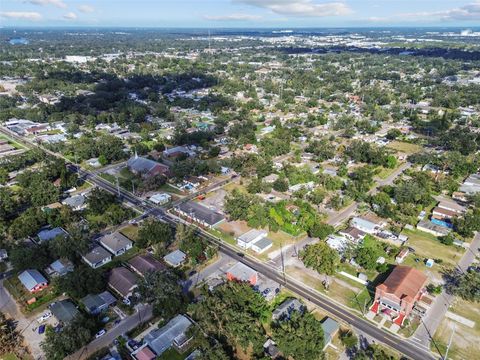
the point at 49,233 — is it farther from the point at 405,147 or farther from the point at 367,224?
the point at 405,147

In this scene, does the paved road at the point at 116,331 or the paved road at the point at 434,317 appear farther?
the paved road at the point at 434,317

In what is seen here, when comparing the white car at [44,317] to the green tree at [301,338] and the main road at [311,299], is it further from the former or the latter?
the green tree at [301,338]

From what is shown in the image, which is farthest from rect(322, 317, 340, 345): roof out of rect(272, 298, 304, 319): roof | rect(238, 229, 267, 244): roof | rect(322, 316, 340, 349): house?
rect(238, 229, 267, 244): roof

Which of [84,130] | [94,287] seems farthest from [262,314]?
[84,130]

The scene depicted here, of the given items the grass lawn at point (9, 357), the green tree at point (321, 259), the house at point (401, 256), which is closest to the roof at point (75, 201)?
the grass lawn at point (9, 357)

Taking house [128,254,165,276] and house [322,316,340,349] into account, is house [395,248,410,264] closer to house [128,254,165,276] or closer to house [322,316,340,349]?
house [322,316,340,349]

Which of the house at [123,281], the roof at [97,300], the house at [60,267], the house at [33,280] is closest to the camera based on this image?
the roof at [97,300]
